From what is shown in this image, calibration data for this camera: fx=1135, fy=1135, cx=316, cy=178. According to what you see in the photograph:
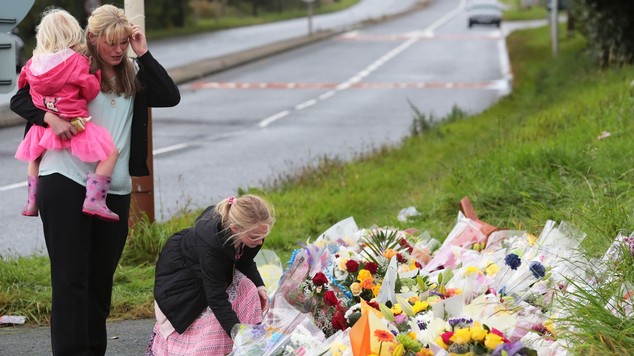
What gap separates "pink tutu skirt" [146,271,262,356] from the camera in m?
4.84

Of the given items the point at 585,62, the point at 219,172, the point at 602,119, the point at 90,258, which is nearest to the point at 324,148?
the point at 219,172

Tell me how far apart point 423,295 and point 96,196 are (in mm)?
1446

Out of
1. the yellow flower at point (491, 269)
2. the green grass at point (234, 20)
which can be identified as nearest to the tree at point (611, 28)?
the yellow flower at point (491, 269)

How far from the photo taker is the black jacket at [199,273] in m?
4.72

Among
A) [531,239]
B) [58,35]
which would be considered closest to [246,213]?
[58,35]

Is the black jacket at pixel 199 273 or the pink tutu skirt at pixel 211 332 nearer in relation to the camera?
the black jacket at pixel 199 273

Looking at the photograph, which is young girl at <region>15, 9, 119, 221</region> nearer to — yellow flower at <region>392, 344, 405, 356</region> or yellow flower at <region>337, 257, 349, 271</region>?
yellow flower at <region>337, 257, 349, 271</region>

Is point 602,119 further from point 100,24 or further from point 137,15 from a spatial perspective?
point 100,24

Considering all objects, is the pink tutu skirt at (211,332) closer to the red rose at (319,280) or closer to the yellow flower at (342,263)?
the red rose at (319,280)

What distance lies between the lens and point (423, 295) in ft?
16.0

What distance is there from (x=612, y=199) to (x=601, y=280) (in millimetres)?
1457

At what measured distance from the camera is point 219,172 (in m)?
13.0

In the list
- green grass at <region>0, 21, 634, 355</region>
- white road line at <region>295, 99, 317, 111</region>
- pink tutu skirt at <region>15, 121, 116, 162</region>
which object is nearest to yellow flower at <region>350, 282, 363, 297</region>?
green grass at <region>0, 21, 634, 355</region>

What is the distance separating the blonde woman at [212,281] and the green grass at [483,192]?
1.24 m
